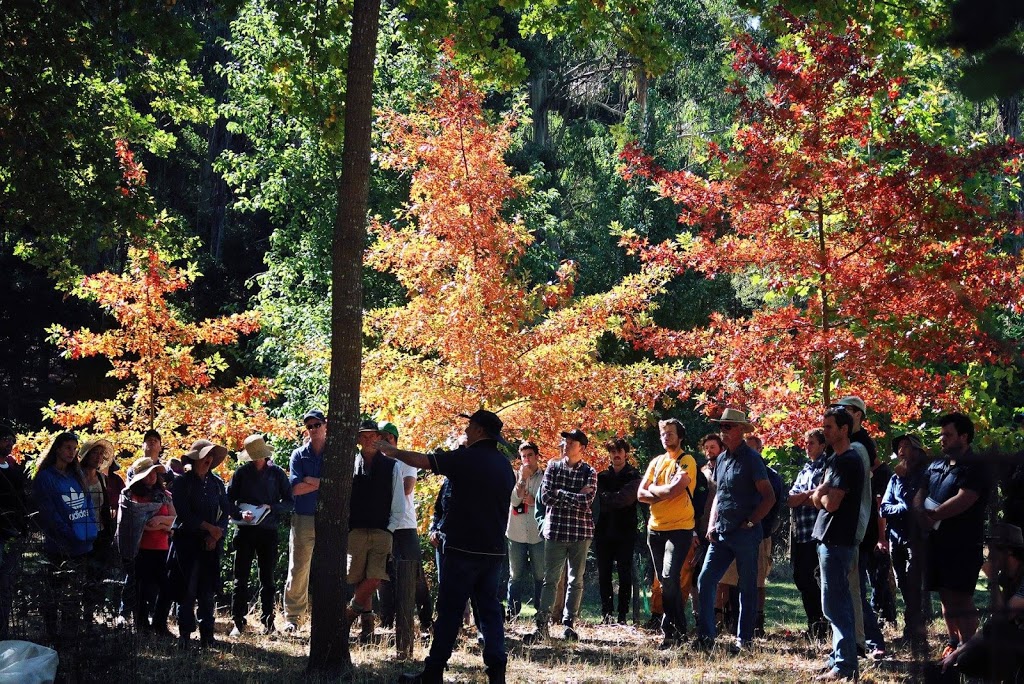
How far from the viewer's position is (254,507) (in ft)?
35.8

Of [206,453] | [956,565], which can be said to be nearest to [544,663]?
[956,565]

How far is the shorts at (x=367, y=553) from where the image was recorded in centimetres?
1046

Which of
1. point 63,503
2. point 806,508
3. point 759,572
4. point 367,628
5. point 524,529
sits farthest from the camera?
point 524,529

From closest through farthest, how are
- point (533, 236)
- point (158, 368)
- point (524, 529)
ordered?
point (524, 529)
point (533, 236)
point (158, 368)

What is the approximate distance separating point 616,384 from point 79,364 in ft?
55.5

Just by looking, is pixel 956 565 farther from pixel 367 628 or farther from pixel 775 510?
pixel 367 628

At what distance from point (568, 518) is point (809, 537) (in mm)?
Result: 2380

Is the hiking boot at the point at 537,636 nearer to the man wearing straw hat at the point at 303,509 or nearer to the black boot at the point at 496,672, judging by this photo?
the man wearing straw hat at the point at 303,509

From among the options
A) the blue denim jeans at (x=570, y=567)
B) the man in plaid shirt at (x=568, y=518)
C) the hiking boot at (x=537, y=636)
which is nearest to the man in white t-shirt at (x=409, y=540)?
the hiking boot at (x=537, y=636)

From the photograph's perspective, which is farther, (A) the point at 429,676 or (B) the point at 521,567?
(B) the point at 521,567

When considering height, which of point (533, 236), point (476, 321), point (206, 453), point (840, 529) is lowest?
point (840, 529)

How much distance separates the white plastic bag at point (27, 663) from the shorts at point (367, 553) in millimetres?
3873

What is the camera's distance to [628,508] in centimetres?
1303

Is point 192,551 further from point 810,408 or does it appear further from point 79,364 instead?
point 79,364
